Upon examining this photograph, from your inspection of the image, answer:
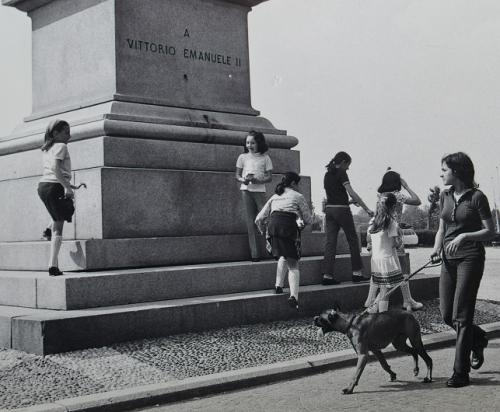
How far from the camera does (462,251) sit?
650 centimetres

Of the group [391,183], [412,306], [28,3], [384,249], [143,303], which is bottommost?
[412,306]

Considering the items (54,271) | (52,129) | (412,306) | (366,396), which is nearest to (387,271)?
(412,306)

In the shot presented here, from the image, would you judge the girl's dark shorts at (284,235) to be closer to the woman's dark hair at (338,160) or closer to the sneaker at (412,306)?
the woman's dark hair at (338,160)

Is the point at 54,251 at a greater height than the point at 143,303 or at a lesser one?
greater

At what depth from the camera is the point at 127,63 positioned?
10953 mm

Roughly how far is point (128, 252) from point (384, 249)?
10.4 feet

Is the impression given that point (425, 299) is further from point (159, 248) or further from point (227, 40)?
point (227, 40)

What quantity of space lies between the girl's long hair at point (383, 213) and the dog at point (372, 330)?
2956 millimetres

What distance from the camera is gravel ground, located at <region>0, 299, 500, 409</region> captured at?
629cm

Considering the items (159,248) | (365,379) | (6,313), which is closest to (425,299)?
(159,248)

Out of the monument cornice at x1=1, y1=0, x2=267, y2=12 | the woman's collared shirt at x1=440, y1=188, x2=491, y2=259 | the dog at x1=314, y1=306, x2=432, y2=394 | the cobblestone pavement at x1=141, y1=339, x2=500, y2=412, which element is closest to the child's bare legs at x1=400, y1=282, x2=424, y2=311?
the cobblestone pavement at x1=141, y1=339, x2=500, y2=412

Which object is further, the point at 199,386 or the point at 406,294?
the point at 406,294

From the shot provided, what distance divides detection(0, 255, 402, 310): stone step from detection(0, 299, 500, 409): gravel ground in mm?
889

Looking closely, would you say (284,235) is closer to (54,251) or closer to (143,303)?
(143,303)
